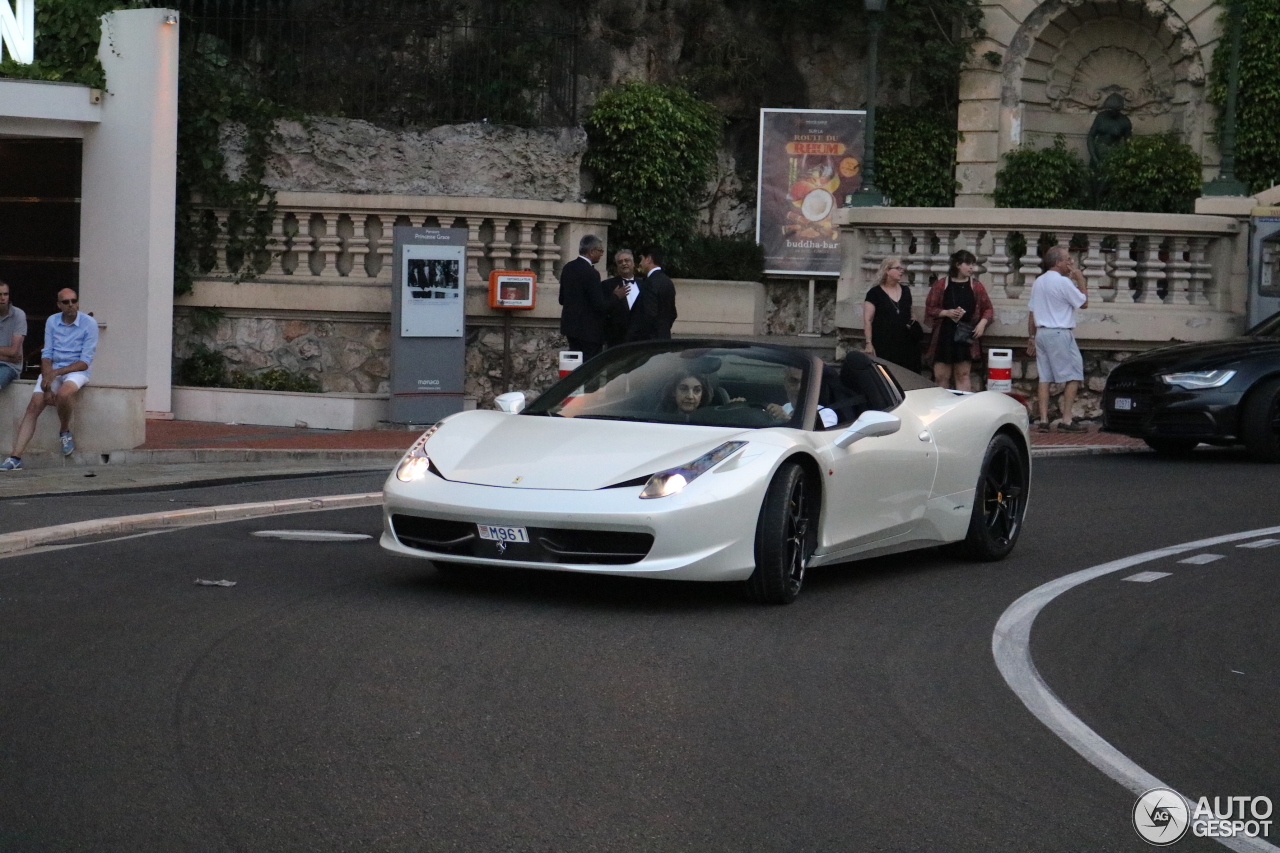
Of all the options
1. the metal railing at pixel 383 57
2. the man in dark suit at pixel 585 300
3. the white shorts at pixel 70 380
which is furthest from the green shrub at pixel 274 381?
the man in dark suit at pixel 585 300

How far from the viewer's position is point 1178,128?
28000 mm

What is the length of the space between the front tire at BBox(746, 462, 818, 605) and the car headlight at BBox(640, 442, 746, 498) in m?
0.28

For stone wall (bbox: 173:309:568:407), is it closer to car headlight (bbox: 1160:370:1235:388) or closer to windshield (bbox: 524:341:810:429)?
car headlight (bbox: 1160:370:1235:388)

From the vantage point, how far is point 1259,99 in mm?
26281

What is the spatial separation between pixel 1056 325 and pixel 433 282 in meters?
6.35

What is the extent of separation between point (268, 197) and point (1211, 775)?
16.0 m

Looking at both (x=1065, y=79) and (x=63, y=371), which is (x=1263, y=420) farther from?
(x=1065, y=79)

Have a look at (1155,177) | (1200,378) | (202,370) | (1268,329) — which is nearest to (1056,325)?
(1268,329)

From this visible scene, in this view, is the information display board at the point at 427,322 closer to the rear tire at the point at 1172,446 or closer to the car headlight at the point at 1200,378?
the rear tire at the point at 1172,446

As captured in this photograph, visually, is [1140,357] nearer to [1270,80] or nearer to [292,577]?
[292,577]

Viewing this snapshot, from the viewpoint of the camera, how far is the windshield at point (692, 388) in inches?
353

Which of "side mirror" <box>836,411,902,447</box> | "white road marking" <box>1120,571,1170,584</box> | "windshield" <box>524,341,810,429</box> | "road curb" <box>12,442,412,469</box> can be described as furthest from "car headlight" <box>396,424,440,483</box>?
"road curb" <box>12,442,412,469</box>

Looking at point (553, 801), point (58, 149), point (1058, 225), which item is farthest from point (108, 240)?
point (553, 801)
